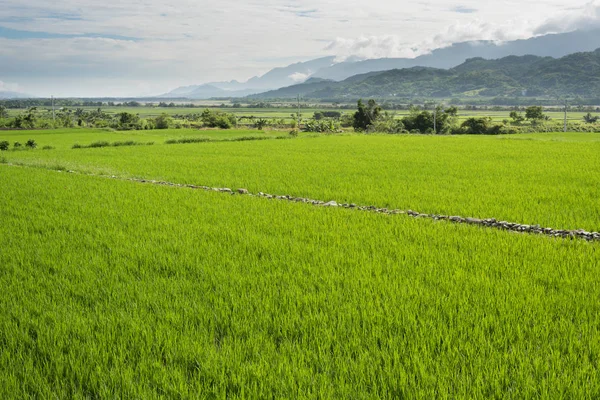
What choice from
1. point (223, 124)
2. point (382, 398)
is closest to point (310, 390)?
point (382, 398)

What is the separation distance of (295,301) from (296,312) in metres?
0.28

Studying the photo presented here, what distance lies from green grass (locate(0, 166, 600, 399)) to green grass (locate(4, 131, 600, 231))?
224 cm

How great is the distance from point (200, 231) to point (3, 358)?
4043 mm

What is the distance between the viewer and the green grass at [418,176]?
900cm

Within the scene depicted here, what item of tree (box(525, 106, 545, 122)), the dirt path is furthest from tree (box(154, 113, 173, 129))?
tree (box(525, 106, 545, 122))

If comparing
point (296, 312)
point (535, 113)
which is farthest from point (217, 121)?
point (296, 312)

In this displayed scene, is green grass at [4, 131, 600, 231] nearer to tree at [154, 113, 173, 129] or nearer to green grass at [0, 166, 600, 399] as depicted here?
green grass at [0, 166, 600, 399]

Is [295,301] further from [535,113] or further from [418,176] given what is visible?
[535,113]

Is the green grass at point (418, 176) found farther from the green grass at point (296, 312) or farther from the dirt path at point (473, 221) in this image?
the green grass at point (296, 312)

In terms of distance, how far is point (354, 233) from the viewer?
7137mm

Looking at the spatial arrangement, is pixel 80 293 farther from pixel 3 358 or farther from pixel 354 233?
pixel 354 233

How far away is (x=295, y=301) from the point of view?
4.38 m

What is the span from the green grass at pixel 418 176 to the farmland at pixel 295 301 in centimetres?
16

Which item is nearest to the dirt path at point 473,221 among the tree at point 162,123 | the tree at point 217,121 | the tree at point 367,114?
the tree at point 217,121
